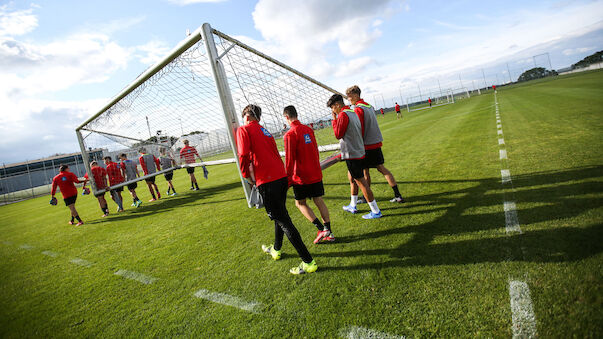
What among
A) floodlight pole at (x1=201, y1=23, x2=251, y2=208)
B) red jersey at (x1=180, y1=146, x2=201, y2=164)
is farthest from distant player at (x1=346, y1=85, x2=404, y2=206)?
red jersey at (x1=180, y1=146, x2=201, y2=164)

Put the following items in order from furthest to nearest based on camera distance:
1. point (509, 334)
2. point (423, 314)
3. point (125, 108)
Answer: point (125, 108) < point (423, 314) < point (509, 334)

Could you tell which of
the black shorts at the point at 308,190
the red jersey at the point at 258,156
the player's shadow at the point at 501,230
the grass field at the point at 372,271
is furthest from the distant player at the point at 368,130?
the red jersey at the point at 258,156

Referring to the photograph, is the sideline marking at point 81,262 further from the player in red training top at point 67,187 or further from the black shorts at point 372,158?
the black shorts at point 372,158

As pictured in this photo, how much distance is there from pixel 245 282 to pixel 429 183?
4.18 metres

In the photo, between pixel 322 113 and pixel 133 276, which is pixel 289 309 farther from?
pixel 322 113

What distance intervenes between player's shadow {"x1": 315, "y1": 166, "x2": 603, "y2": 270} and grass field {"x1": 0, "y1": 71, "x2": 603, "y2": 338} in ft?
0.07

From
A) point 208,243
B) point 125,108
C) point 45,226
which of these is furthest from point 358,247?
point 45,226

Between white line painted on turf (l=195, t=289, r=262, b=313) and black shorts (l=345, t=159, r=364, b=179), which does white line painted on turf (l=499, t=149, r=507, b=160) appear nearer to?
black shorts (l=345, t=159, r=364, b=179)

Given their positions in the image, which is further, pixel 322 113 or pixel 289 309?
pixel 322 113

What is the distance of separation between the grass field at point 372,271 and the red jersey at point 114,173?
385 cm

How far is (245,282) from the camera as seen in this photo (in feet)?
9.96

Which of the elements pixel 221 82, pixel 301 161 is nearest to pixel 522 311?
pixel 301 161

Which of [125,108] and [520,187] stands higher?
[125,108]

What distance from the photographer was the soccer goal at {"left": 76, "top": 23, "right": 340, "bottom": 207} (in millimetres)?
5145
